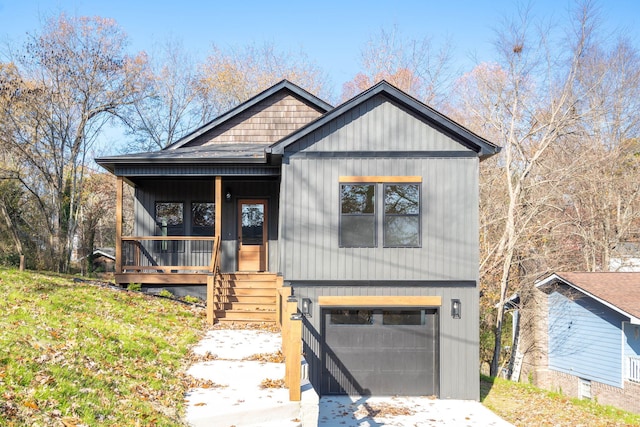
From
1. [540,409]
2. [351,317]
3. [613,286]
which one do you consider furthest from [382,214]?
[613,286]

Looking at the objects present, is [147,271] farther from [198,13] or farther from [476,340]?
[198,13]

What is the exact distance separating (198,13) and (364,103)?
18607mm

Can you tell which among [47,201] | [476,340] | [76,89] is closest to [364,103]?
[476,340]

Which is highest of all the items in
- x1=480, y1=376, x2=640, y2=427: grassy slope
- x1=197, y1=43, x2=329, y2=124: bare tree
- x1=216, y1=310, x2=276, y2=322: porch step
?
x1=197, y1=43, x2=329, y2=124: bare tree

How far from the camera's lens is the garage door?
37.4ft

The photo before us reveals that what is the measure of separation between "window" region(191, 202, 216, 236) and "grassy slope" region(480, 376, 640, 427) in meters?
8.79

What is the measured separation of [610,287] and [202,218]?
1293cm

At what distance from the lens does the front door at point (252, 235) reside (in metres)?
15.6

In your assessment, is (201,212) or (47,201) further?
(47,201)

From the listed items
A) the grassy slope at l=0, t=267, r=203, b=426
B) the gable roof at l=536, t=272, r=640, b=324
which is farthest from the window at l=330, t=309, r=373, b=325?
the gable roof at l=536, t=272, r=640, b=324

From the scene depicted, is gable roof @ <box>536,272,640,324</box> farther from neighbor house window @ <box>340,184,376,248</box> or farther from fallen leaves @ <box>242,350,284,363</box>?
fallen leaves @ <box>242,350,284,363</box>

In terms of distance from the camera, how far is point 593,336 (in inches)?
682

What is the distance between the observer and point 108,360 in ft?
25.6

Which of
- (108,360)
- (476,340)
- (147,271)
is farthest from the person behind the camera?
(147,271)
